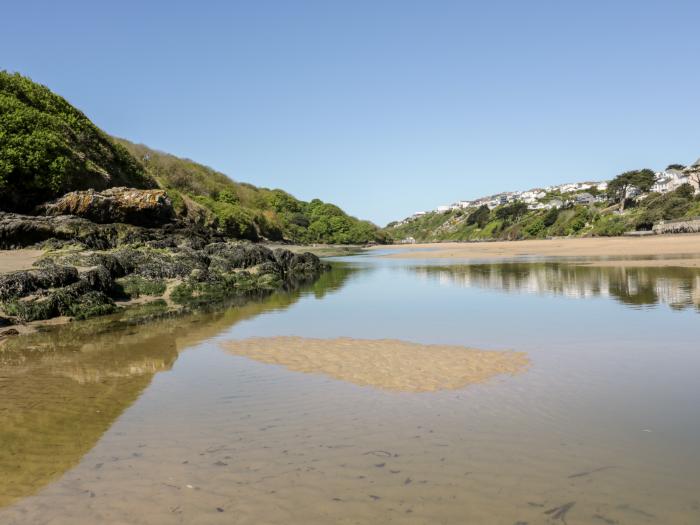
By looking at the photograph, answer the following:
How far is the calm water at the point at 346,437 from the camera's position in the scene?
382 cm

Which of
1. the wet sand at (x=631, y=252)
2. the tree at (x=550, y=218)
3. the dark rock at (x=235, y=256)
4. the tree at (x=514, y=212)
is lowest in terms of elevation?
the wet sand at (x=631, y=252)

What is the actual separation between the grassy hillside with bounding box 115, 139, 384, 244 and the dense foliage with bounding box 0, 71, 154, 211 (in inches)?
569

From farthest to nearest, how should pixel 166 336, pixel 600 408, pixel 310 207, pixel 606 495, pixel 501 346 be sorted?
pixel 310 207 < pixel 166 336 < pixel 501 346 < pixel 600 408 < pixel 606 495

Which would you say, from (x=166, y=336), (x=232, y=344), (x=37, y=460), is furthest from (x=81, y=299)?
(x=37, y=460)

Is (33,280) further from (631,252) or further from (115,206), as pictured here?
(631,252)

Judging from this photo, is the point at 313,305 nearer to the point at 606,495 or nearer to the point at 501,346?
the point at 501,346

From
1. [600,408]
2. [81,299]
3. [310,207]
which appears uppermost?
[310,207]

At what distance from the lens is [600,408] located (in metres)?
5.91

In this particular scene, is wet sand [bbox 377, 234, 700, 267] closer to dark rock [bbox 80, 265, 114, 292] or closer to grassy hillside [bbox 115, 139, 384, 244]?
grassy hillside [bbox 115, 139, 384, 244]

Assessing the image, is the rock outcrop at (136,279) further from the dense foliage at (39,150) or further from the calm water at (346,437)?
the dense foliage at (39,150)

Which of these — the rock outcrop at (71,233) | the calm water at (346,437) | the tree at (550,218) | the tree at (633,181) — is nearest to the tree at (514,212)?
the tree at (550,218)

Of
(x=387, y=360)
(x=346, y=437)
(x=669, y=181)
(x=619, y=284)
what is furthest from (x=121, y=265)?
(x=669, y=181)

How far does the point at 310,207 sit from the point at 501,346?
502 ft

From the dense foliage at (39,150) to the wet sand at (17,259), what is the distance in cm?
793
